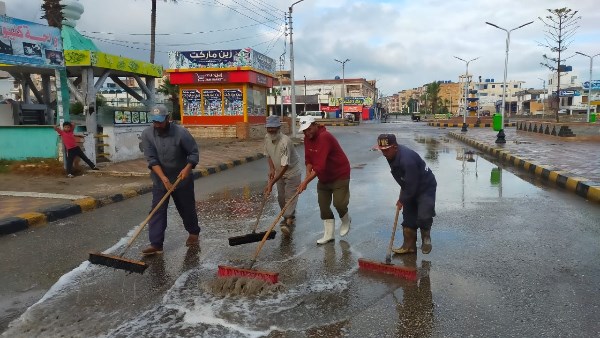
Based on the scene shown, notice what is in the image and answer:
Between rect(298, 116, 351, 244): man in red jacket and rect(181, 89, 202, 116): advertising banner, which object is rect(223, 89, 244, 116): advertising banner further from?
rect(298, 116, 351, 244): man in red jacket

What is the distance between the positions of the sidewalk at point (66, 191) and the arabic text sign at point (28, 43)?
2.61m

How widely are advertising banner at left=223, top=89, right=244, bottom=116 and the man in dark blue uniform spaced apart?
65.1 ft

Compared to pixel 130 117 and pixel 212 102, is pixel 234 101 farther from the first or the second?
pixel 130 117

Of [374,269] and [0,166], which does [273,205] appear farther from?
[0,166]

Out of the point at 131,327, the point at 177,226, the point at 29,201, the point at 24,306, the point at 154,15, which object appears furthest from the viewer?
the point at 154,15

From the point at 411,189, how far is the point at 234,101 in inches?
798

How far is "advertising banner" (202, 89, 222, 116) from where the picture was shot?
2430 centimetres

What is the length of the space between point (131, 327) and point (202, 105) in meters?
22.1

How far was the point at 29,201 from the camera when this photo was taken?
25.4 feet

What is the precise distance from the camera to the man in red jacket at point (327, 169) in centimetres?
504

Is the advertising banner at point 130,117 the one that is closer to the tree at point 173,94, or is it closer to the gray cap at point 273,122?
the gray cap at point 273,122

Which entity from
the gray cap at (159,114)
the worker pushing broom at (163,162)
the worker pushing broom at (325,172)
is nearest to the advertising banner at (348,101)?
the worker pushing broom at (325,172)

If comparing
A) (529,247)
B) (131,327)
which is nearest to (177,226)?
(131,327)

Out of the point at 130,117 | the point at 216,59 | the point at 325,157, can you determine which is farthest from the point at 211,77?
the point at 325,157
